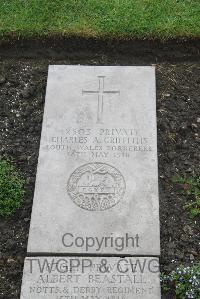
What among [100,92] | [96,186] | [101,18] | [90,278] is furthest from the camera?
[101,18]

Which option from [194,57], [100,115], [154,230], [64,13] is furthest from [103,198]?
[64,13]

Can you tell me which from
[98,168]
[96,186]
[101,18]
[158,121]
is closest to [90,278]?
[96,186]

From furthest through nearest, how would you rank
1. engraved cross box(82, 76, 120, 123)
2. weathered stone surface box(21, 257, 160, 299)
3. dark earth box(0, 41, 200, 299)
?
engraved cross box(82, 76, 120, 123) → dark earth box(0, 41, 200, 299) → weathered stone surface box(21, 257, 160, 299)

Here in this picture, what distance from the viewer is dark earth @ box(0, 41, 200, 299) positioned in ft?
14.1

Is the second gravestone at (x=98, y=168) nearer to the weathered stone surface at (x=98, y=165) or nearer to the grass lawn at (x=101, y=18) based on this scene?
the weathered stone surface at (x=98, y=165)

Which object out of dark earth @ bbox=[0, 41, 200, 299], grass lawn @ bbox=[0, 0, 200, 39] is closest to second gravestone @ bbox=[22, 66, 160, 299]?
dark earth @ bbox=[0, 41, 200, 299]

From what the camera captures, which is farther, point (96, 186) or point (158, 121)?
point (158, 121)

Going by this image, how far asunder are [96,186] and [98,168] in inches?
6.1

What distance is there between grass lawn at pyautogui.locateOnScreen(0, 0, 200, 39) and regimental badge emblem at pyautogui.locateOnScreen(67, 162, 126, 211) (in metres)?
1.75

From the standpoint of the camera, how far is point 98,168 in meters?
4.47

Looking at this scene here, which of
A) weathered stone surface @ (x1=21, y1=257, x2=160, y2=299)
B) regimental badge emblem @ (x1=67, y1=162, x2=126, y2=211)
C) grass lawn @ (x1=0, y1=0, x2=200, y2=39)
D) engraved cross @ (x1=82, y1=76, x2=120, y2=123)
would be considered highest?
grass lawn @ (x1=0, y1=0, x2=200, y2=39)

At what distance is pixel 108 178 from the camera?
4.43 meters

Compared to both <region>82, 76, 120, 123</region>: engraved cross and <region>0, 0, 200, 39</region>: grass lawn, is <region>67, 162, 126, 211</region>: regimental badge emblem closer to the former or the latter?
<region>82, 76, 120, 123</region>: engraved cross

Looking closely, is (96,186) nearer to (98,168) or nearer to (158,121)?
(98,168)
